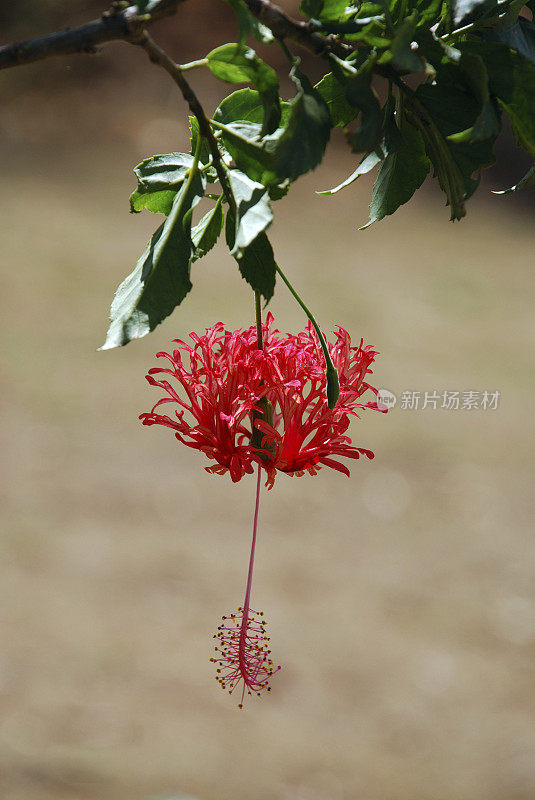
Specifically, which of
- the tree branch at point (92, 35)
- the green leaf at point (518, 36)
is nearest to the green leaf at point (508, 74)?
the green leaf at point (518, 36)

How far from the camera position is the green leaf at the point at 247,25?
1.88ft

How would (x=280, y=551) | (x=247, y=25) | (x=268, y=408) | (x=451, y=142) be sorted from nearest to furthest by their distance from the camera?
→ (x=247, y=25) → (x=451, y=142) → (x=268, y=408) → (x=280, y=551)

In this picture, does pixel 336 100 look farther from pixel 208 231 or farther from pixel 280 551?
pixel 280 551

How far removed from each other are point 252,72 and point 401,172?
188 mm

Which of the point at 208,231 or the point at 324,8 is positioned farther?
the point at 208,231

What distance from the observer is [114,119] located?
20.7ft

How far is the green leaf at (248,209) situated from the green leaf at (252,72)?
4 cm

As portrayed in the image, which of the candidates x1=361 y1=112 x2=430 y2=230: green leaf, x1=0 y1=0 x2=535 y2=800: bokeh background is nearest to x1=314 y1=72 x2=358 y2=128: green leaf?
x1=361 y1=112 x2=430 y2=230: green leaf

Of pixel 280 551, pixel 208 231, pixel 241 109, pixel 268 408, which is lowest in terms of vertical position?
pixel 280 551

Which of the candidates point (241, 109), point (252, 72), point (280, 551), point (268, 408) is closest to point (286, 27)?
point (252, 72)

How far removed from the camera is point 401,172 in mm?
765

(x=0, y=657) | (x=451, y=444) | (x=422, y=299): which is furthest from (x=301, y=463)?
(x=422, y=299)

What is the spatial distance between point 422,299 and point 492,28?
437 centimetres

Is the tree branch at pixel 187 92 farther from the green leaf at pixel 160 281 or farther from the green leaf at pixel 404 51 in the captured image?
the green leaf at pixel 404 51
